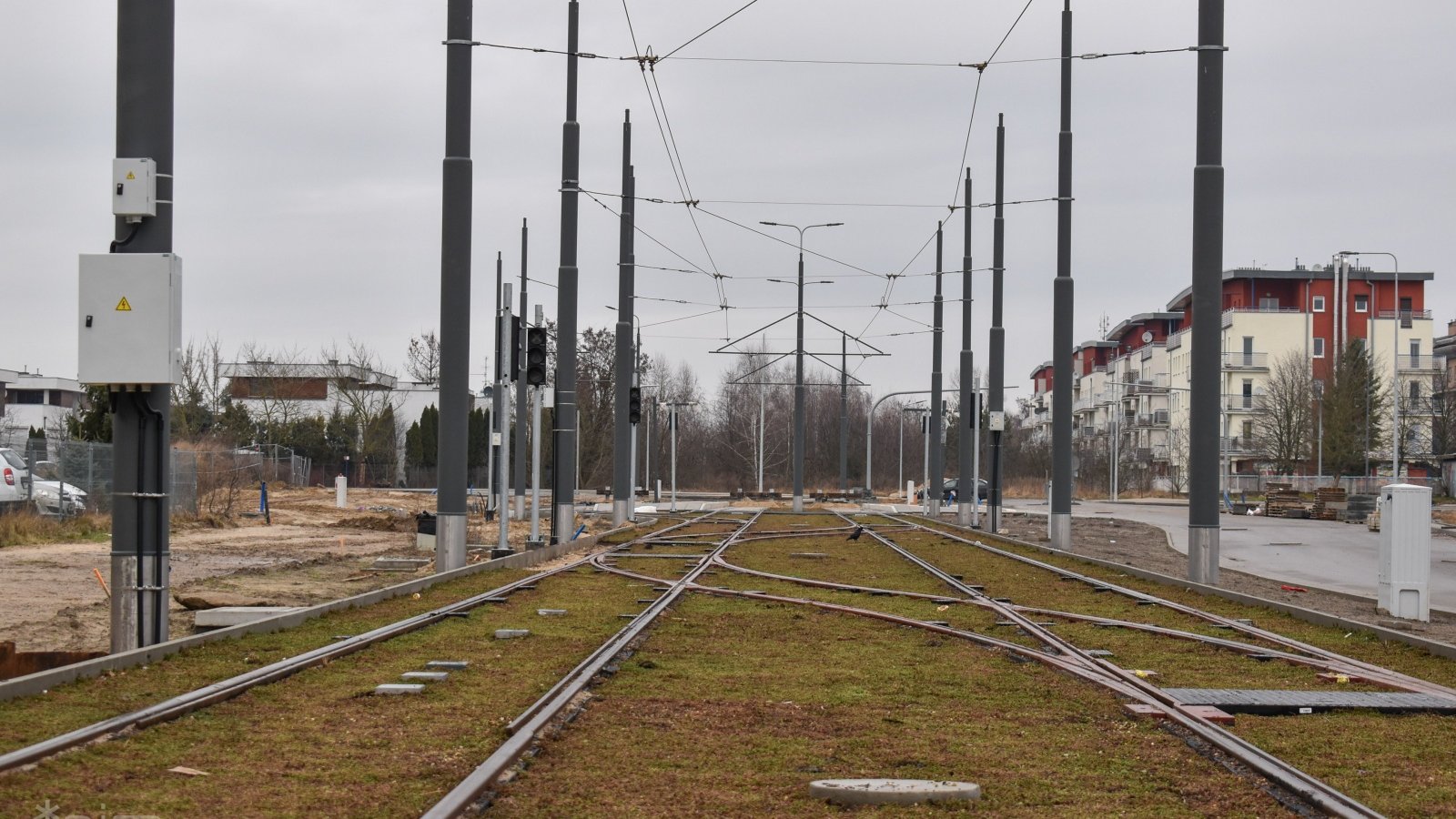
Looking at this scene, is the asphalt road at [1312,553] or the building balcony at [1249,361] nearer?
the asphalt road at [1312,553]

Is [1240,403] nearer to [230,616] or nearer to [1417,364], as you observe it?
[1417,364]

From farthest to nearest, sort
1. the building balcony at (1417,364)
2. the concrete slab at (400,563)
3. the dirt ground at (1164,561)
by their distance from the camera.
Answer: the building balcony at (1417,364) → the concrete slab at (400,563) → the dirt ground at (1164,561)

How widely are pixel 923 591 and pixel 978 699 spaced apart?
8.72m

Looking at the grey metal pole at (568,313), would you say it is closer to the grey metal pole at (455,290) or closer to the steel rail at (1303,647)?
the grey metal pole at (455,290)

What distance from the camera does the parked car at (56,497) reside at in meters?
32.4

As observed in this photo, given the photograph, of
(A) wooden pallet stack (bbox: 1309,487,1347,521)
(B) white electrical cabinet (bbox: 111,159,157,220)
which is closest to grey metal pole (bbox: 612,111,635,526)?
(B) white electrical cabinet (bbox: 111,159,157,220)

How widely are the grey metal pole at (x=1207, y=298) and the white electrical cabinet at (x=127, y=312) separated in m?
13.7

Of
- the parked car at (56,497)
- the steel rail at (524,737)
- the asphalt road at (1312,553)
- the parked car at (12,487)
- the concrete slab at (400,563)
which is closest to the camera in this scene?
the steel rail at (524,737)

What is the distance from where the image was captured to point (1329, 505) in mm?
62125

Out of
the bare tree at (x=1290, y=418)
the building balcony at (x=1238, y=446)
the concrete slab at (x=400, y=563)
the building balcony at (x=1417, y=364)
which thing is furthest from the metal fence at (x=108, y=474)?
the building balcony at (x=1417, y=364)

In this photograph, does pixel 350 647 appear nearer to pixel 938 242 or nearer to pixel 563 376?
pixel 563 376

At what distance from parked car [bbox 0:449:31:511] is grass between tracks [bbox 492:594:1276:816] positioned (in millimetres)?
23209

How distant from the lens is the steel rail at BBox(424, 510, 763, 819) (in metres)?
6.16

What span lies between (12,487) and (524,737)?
27291 mm
